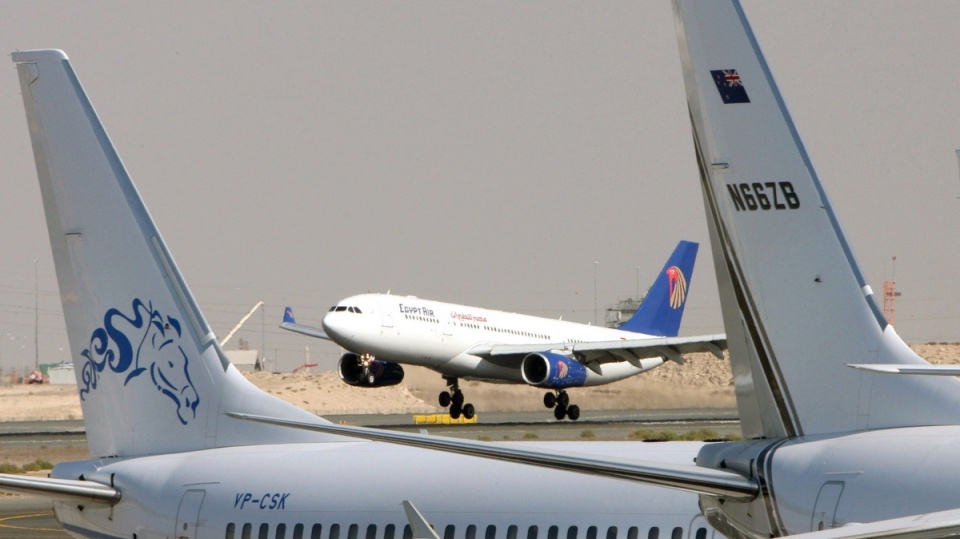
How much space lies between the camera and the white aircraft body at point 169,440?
7.01m

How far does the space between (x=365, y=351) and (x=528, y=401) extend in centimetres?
706

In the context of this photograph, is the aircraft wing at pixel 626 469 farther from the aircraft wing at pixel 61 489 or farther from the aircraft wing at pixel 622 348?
the aircraft wing at pixel 622 348

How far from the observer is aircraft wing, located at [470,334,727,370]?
36.5 metres

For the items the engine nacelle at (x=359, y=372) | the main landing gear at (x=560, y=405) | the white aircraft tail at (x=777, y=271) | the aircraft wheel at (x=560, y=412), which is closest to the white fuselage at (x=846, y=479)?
the white aircraft tail at (x=777, y=271)

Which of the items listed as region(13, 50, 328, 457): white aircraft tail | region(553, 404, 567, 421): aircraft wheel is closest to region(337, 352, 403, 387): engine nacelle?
region(553, 404, 567, 421): aircraft wheel

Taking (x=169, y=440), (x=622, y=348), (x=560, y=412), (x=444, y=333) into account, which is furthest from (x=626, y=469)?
(x=560, y=412)

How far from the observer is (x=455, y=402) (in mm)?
37188

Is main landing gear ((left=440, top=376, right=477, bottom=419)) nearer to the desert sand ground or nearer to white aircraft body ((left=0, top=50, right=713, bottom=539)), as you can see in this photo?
the desert sand ground

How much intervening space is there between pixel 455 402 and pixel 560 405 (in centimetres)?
324

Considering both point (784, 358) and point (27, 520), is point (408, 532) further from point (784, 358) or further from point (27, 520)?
point (27, 520)

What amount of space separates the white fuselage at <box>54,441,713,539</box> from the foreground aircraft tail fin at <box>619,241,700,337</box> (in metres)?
36.7

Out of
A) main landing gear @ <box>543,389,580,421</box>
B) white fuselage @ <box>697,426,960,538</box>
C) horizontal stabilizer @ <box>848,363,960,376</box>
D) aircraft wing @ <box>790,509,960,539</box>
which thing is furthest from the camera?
main landing gear @ <box>543,389,580,421</box>

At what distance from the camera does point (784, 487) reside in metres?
4.99

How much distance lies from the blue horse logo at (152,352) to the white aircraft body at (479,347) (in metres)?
23.9
